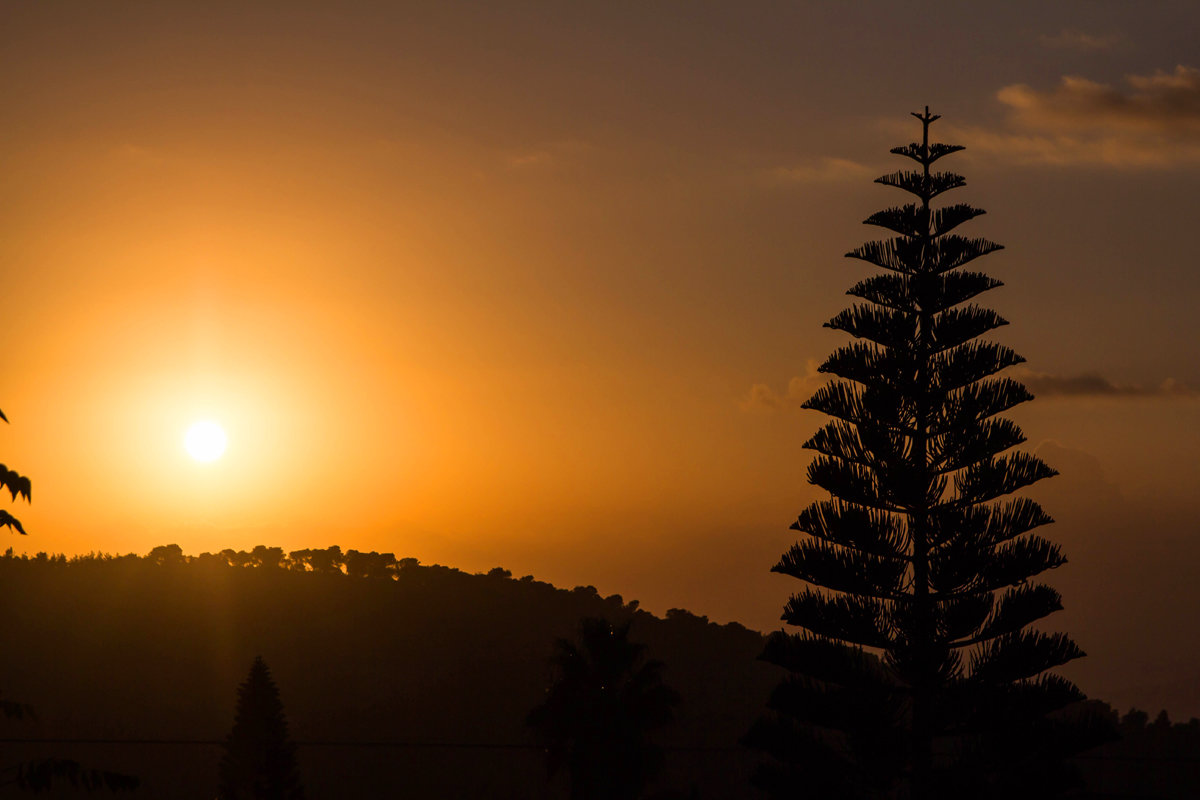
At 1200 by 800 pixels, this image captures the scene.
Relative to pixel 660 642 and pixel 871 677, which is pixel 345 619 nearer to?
pixel 660 642

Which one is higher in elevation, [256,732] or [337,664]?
[337,664]

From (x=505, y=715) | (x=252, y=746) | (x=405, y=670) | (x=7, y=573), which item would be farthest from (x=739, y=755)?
(x=7, y=573)

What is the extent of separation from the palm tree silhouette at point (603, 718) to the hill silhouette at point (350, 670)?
63161 millimetres

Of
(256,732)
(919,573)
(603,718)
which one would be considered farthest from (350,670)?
(919,573)

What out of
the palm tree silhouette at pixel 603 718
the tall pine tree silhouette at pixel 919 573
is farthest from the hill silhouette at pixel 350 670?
the tall pine tree silhouette at pixel 919 573

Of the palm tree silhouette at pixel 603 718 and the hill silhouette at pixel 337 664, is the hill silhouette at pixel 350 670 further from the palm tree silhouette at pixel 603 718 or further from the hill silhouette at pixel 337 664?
the palm tree silhouette at pixel 603 718

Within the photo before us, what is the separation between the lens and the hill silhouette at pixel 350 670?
105 metres

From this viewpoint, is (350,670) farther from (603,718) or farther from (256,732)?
(603,718)

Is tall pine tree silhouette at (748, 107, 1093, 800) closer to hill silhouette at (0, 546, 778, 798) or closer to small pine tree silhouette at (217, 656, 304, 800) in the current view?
small pine tree silhouette at (217, 656, 304, 800)

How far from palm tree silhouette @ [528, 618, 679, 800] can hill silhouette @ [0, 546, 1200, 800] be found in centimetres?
6316

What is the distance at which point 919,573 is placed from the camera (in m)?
22.1

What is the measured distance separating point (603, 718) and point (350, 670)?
332 ft

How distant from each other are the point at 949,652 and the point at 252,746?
35419 millimetres

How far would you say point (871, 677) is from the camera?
72.3 feet
